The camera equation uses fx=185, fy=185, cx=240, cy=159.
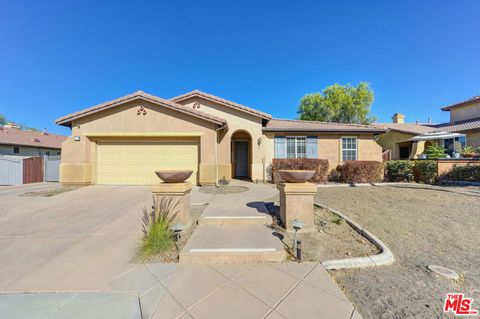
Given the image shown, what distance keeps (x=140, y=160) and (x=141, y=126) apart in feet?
5.96

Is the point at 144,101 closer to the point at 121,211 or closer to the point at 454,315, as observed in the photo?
the point at 121,211

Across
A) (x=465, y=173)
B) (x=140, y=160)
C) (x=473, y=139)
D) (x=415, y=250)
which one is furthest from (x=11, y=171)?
(x=473, y=139)

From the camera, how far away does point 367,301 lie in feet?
7.74

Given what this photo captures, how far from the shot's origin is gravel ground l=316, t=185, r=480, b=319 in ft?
7.77

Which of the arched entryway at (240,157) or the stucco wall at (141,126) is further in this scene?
the arched entryway at (240,157)

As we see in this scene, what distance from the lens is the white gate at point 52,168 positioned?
12531mm

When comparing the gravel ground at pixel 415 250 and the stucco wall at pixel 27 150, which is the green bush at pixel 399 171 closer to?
the gravel ground at pixel 415 250

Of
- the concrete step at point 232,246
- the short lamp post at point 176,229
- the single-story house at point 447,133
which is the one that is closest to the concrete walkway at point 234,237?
the concrete step at point 232,246

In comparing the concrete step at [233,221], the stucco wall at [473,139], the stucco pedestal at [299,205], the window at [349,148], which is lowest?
the concrete step at [233,221]

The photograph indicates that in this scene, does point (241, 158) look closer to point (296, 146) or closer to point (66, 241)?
point (296, 146)

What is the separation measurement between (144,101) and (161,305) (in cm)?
988

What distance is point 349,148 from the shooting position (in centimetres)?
1184

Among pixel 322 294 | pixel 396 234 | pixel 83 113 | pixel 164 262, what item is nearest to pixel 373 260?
pixel 322 294

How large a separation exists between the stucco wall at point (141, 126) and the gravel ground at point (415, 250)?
575cm
